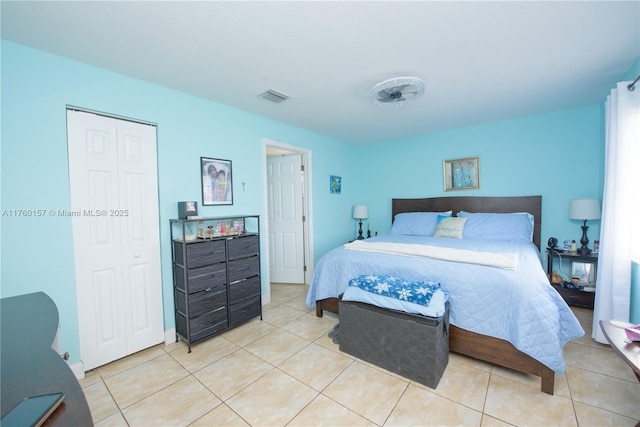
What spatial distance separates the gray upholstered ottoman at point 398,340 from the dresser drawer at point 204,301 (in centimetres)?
118

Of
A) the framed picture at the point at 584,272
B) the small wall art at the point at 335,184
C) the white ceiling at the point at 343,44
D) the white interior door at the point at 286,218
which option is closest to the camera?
the white ceiling at the point at 343,44

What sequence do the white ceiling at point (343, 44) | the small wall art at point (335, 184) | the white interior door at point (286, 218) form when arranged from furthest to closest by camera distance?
the small wall art at point (335, 184)
the white interior door at point (286, 218)
the white ceiling at point (343, 44)

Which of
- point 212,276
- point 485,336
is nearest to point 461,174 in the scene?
point 485,336

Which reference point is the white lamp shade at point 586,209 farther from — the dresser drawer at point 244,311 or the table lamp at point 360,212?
the dresser drawer at point 244,311

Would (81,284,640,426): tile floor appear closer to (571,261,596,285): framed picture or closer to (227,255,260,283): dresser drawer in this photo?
(227,255,260,283): dresser drawer

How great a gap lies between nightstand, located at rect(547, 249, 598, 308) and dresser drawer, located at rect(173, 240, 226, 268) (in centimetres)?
372

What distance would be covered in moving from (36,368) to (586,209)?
435cm

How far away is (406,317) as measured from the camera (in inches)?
74.4

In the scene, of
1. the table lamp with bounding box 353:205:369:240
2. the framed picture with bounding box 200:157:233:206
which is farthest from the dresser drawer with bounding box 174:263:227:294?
the table lamp with bounding box 353:205:369:240

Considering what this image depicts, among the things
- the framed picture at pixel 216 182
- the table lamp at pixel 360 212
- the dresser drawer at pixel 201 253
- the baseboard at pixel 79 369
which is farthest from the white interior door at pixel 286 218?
the baseboard at pixel 79 369

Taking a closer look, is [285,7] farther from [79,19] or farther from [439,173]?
[439,173]

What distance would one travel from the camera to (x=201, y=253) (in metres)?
2.39

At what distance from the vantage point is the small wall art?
174 inches

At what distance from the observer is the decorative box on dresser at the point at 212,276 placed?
2338 mm
